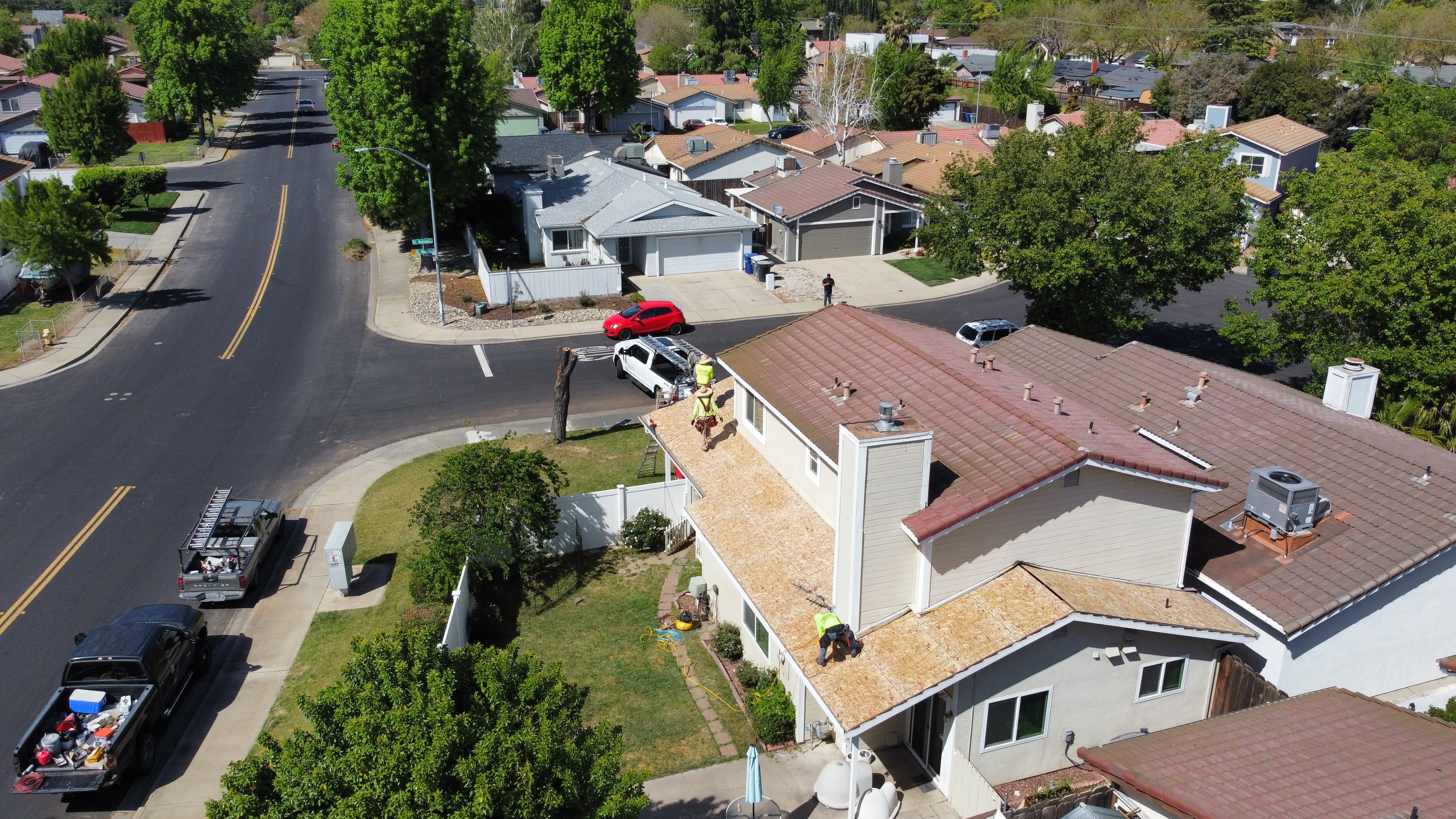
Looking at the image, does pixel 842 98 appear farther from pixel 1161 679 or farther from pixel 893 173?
pixel 1161 679

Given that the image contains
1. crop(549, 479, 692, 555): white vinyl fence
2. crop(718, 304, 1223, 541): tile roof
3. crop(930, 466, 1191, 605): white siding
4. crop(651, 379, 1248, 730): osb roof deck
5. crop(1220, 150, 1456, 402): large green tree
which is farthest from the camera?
crop(1220, 150, 1456, 402): large green tree

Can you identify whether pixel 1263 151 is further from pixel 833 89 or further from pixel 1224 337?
pixel 833 89

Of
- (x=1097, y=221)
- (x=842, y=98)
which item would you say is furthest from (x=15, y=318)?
(x=842, y=98)

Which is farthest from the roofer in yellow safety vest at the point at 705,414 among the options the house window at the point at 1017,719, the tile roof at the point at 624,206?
the tile roof at the point at 624,206

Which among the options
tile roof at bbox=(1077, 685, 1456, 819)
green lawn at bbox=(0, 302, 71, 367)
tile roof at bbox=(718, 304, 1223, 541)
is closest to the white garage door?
tile roof at bbox=(718, 304, 1223, 541)

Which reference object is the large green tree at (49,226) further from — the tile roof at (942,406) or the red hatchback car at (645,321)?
the tile roof at (942,406)

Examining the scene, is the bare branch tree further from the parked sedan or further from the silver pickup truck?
the silver pickup truck

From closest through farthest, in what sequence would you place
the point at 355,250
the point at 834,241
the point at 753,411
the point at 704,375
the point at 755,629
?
the point at 755,629, the point at 753,411, the point at 704,375, the point at 355,250, the point at 834,241
